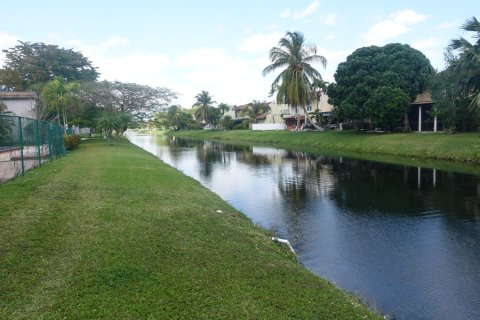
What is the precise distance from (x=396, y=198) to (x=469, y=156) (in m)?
14.0

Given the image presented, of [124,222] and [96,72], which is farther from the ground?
[96,72]

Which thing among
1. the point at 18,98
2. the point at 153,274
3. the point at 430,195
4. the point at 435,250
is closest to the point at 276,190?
the point at 430,195

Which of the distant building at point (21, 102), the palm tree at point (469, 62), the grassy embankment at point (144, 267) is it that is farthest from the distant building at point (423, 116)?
the distant building at point (21, 102)

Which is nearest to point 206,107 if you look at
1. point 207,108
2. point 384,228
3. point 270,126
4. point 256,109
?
point 207,108

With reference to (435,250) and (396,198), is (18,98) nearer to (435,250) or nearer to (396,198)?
(396,198)

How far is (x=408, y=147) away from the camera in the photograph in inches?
1241

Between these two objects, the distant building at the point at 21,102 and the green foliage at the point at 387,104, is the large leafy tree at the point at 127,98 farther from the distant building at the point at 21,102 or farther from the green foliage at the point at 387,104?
the green foliage at the point at 387,104

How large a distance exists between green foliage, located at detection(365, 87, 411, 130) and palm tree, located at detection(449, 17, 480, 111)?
6.98 meters

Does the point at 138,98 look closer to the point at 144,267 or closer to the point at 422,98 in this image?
the point at 422,98

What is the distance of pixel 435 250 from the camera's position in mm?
9281

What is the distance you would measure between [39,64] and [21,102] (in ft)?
69.2

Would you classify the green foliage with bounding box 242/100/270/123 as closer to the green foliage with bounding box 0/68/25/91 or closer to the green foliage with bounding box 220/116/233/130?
the green foliage with bounding box 220/116/233/130

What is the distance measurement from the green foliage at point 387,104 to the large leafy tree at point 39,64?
41268 millimetres

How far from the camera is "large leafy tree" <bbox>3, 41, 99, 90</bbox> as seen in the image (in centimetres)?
5228
